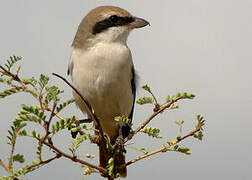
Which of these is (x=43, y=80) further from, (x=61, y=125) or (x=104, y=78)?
(x=104, y=78)

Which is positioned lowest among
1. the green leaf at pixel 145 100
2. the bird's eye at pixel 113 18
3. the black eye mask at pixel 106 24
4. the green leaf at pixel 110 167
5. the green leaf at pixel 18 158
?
the green leaf at pixel 110 167

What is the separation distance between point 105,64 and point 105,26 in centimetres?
58

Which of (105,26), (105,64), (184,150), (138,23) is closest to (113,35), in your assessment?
(105,26)

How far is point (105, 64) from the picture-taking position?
4.16 m

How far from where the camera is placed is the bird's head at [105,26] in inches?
177

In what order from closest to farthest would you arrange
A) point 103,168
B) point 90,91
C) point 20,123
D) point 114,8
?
point 20,123
point 103,168
point 90,91
point 114,8

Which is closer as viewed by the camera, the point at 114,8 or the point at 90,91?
the point at 90,91

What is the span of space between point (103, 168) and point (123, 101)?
77.3 inches

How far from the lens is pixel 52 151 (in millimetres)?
2111

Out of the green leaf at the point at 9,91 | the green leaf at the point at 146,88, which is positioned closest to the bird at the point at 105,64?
the green leaf at the point at 146,88

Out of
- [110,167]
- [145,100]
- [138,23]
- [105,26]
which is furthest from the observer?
[138,23]

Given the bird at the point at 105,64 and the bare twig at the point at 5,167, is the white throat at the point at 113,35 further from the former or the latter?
the bare twig at the point at 5,167

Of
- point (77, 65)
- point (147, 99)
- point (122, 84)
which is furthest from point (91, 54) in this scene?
point (147, 99)

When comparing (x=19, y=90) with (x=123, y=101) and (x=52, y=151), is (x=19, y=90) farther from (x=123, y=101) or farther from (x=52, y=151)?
(x=123, y=101)
